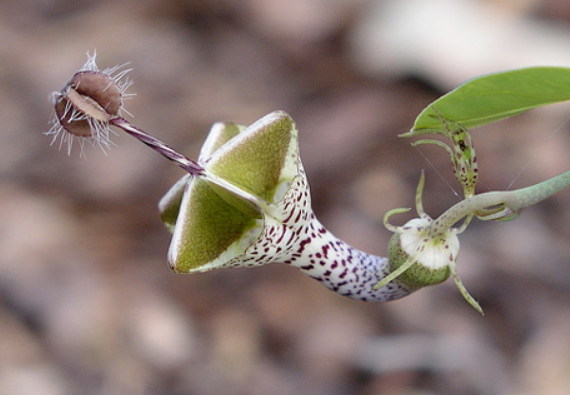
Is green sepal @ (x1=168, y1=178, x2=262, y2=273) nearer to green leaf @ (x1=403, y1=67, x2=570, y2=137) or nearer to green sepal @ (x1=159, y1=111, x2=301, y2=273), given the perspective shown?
green sepal @ (x1=159, y1=111, x2=301, y2=273)

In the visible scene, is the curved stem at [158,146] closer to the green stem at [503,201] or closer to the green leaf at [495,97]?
the green leaf at [495,97]

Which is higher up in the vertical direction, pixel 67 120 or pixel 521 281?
pixel 521 281

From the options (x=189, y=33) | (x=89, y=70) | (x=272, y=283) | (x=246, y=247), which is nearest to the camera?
(x=89, y=70)

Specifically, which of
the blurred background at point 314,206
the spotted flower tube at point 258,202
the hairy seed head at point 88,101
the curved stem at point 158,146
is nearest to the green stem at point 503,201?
the spotted flower tube at point 258,202

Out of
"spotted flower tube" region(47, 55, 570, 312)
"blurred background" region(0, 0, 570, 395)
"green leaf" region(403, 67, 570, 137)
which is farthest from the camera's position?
"blurred background" region(0, 0, 570, 395)

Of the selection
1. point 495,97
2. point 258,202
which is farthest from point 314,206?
point 495,97

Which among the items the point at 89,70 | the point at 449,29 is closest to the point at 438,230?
the point at 89,70

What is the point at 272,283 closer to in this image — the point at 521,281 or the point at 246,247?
the point at 521,281

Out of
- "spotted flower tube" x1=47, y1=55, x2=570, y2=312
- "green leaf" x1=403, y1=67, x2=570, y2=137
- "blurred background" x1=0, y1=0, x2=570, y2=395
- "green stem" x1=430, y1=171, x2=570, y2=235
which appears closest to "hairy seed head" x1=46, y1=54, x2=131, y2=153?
"spotted flower tube" x1=47, y1=55, x2=570, y2=312
